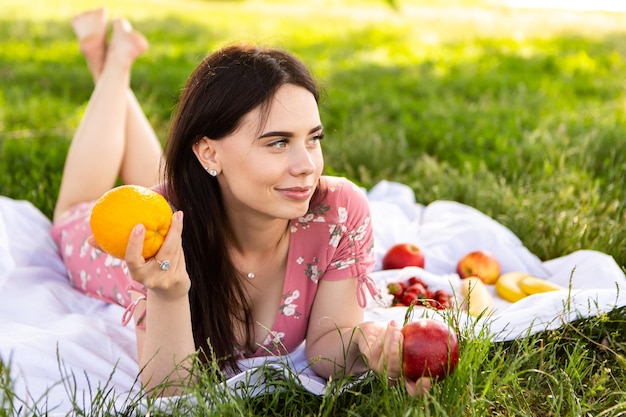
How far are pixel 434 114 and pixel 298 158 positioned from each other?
3974 mm

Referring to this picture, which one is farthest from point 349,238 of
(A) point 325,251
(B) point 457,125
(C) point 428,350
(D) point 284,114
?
(B) point 457,125

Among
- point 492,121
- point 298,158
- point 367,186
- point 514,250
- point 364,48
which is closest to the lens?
point 298,158

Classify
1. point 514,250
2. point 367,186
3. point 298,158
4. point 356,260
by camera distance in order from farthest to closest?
point 367,186 → point 514,250 → point 356,260 → point 298,158

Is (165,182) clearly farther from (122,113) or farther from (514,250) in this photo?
(514,250)

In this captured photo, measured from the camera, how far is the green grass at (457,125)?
245 cm

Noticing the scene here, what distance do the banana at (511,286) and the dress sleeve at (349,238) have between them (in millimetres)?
1074

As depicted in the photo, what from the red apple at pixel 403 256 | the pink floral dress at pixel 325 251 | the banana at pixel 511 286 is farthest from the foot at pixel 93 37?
the banana at pixel 511 286

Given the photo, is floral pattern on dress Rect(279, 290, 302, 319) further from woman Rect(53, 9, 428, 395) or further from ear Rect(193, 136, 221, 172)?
ear Rect(193, 136, 221, 172)

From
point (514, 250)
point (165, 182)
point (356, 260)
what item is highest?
point (165, 182)

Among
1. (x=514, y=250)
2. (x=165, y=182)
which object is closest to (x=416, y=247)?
(x=514, y=250)

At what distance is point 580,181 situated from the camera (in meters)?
4.33

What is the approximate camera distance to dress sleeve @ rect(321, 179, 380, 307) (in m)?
2.74

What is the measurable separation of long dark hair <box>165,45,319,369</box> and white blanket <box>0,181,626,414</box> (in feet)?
0.74

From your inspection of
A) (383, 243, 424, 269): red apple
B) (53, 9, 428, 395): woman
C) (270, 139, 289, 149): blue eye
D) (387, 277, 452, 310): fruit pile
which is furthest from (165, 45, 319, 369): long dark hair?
(383, 243, 424, 269): red apple
